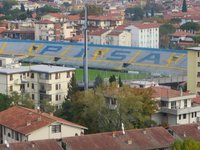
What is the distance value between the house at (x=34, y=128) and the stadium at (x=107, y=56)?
1461 centimetres

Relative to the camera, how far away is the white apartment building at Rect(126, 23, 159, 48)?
4119 cm

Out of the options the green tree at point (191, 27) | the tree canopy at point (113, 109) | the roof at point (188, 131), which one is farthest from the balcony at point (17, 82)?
the green tree at point (191, 27)

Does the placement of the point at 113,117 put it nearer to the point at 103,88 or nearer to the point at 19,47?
the point at 103,88

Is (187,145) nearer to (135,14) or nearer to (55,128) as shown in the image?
(55,128)

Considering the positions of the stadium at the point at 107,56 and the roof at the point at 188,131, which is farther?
the stadium at the point at 107,56

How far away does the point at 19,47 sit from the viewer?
36.3 meters

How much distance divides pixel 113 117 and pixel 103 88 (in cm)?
171

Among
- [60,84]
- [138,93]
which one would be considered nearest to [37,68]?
[60,84]

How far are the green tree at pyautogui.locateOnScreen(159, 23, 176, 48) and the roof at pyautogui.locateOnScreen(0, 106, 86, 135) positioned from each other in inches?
1128

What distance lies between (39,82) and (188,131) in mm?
8875

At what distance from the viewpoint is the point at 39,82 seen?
68.7 ft

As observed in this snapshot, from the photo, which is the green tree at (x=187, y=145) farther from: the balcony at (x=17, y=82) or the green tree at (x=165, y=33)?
the green tree at (x=165, y=33)

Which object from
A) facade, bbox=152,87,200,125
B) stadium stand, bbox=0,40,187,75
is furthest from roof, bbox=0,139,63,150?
stadium stand, bbox=0,40,187,75

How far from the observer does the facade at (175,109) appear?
55.0 ft
